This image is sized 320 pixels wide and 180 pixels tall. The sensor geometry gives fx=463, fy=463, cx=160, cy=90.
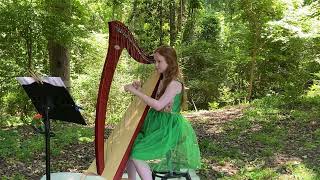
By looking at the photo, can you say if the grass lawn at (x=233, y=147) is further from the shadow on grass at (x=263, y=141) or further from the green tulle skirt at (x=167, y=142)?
the green tulle skirt at (x=167, y=142)

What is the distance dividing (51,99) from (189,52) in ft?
35.6

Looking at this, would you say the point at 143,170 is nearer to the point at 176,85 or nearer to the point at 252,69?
the point at 176,85

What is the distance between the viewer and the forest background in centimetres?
779

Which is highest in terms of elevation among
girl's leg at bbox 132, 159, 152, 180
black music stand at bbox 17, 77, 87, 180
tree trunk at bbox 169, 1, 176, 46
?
tree trunk at bbox 169, 1, 176, 46

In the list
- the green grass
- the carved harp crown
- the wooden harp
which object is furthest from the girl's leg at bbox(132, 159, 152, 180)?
the green grass

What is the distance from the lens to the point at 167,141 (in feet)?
12.2

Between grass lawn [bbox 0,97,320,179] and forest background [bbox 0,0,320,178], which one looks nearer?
grass lawn [bbox 0,97,320,179]

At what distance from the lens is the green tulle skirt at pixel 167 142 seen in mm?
3703

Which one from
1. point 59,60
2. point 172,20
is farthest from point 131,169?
point 172,20

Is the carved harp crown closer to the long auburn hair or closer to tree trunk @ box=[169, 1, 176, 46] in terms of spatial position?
the long auburn hair

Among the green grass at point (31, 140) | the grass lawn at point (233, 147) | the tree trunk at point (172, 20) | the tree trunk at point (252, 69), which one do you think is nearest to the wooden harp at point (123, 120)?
the grass lawn at point (233, 147)

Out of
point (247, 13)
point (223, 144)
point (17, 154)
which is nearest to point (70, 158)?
point (17, 154)

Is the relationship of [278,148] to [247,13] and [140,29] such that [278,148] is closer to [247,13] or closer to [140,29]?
[247,13]

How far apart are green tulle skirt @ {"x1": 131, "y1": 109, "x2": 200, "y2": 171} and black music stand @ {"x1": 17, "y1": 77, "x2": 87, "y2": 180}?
26.0 inches
